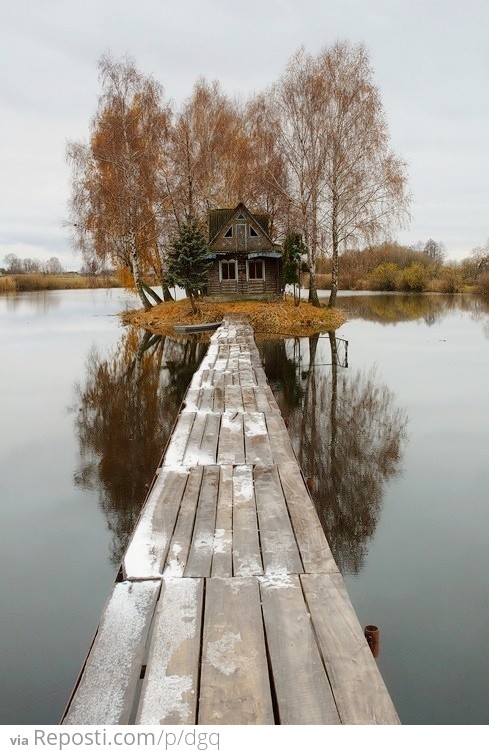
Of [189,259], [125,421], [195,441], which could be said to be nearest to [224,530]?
[195,441]

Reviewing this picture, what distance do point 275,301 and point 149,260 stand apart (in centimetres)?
803

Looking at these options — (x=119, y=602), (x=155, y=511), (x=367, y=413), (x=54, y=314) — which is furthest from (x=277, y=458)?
(x=54, y=314)

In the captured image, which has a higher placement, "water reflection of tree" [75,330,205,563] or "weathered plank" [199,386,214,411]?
"weathered plank" [199,386,214,411]

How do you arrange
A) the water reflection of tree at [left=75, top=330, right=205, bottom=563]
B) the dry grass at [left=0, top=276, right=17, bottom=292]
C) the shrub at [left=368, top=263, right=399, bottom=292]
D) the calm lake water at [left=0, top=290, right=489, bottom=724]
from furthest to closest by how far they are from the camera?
1. the dry grass at [left=0, top=276, right=17, bottom=292]
2. the shrub at [left=368, top=263, right=399, bottom=292]
3. the water reflection of tree at [left=75, top=330, right=205, bottom=563]
4. the calm lake water at [left=0, top=290, right=489, bottom=724]

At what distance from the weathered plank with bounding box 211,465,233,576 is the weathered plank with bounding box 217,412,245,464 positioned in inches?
13.6

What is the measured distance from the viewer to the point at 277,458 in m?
Result: 4.99

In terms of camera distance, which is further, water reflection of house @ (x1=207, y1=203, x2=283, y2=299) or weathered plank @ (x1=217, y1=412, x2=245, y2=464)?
water reflection of house @ (x1=207, y1=203, x2=283, y2=299)

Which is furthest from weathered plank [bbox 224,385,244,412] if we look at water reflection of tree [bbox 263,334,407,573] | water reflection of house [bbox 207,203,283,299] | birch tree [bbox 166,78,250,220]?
birch tree [bbox 166,78,250,220]

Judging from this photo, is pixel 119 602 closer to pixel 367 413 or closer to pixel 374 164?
pixel 367 413

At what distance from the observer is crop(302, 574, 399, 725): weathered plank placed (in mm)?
2029

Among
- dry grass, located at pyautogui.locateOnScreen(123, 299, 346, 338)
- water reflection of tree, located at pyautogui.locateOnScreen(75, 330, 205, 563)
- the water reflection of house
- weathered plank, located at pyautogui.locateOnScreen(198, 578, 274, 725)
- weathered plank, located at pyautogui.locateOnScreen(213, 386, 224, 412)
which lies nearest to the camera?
weathered plank, located at pyautogui.locateOnScreen(198, 578, 274, 725)

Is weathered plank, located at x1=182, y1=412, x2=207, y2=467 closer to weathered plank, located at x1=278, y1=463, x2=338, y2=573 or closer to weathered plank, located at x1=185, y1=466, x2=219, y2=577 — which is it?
weathered plank, located at x1=185, y1=466, x2=219, y2=577

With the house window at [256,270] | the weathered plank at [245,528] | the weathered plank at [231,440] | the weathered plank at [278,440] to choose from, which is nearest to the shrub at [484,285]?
the house window at [256,270]

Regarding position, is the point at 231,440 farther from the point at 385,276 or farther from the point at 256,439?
the point at 385,276
